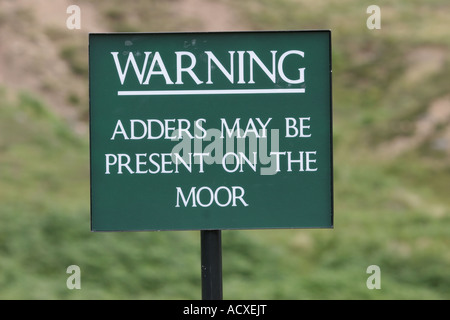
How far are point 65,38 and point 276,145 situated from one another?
12.4 meters

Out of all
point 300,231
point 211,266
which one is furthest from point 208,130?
point 300,231

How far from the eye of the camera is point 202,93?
460 centimetres

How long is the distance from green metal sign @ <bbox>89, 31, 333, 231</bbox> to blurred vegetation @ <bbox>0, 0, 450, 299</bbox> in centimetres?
517

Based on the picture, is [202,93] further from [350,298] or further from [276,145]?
[350,298]

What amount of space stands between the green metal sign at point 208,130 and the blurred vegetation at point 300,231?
517 cm

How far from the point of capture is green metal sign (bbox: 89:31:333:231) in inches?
180

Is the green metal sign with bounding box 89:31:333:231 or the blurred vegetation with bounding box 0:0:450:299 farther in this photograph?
the blurred vegetation with bounding box 0:0:450:299

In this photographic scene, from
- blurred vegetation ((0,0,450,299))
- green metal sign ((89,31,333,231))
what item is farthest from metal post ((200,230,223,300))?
blurred vegetation ((0,0,450,299))

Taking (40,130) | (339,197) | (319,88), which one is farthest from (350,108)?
(319,88)

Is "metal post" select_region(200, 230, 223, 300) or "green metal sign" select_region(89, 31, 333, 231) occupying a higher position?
"green metal sign" select_region(89, 31, 333, 231)

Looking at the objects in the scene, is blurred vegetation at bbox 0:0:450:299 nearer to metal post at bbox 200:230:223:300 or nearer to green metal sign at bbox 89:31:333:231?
metal post at bbox 200:230:223:300

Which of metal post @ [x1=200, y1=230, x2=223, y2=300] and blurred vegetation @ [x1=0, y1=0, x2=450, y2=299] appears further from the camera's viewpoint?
blurred vegetation @ [x1=0, y1=0, x2=450, y2=299]

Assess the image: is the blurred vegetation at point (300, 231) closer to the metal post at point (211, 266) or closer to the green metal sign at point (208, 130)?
the metal post at point (211, 266)

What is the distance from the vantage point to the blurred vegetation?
32.7ft
